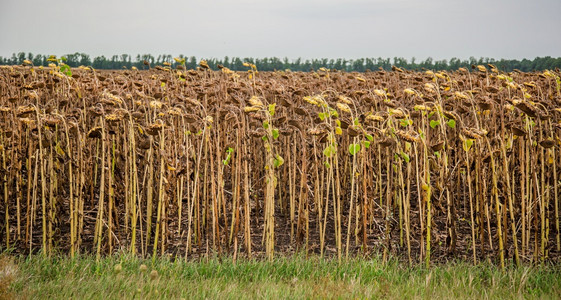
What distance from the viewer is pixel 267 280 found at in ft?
13.5

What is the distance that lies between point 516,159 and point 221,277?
4.41 metres

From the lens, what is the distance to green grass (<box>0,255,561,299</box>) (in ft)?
12.1

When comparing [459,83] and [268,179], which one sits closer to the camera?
[268,179]

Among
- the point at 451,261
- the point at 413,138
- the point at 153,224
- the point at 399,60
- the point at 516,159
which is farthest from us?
the point at 399,60

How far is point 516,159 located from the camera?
262 inches

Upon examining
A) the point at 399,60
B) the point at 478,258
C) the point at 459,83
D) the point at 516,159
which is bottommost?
the point at 478,258

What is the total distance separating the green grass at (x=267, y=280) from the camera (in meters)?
3.69

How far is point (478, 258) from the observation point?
4.99 m

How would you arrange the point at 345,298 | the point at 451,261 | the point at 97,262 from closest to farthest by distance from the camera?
the point at 345,298
the point at 97,262
the point at 451,261

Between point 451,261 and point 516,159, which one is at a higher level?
point 516,159

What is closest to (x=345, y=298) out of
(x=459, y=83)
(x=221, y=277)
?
(x=221, y=277)

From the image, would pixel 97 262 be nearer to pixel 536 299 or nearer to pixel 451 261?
pixel 451 261

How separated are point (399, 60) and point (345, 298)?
1669 inches

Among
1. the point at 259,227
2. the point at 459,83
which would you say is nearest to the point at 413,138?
the point at 259,227
